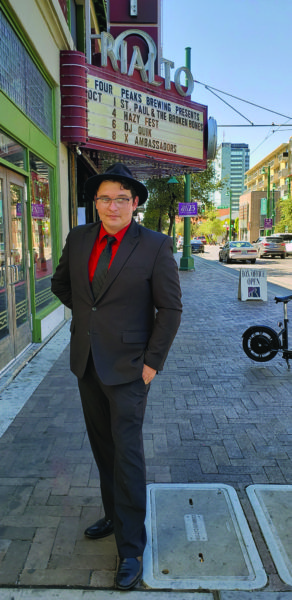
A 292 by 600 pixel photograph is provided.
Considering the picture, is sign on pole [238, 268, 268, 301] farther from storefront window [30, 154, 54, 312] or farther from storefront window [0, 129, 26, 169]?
storefront window [0, 129, 26, 169]

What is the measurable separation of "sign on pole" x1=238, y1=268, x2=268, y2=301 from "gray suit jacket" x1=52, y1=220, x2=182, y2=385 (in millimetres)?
9485

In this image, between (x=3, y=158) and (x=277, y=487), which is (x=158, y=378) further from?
(x=3, y=158)

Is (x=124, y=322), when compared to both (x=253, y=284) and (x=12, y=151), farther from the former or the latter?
(x=253, y=284)

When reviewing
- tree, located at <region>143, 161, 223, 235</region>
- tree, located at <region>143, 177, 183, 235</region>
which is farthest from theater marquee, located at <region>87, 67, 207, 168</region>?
tree, located at <region>143, 177, 183, 235</region>

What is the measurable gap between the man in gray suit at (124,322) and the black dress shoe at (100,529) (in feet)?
0.97

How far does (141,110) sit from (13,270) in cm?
613

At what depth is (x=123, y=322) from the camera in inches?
89.6

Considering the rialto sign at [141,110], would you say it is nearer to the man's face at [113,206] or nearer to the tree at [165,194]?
the man's face at [113,206]

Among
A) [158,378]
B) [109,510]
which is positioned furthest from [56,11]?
[109,510]

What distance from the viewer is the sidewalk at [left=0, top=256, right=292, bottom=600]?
2.39 meters

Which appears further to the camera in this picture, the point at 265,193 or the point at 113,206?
the point at 265,193

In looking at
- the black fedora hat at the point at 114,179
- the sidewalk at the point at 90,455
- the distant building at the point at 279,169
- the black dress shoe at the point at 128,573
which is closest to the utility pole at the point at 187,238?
the sidewalk at the point at 90,455

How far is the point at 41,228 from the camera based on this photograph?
7629 mm

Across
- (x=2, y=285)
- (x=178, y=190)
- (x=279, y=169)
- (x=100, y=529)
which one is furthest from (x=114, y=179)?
(x=279, y=169)
